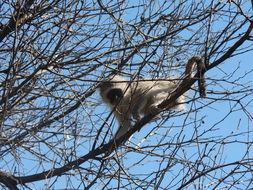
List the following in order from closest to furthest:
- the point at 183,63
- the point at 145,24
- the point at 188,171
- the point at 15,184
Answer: the point at 188,171
the point at 15,184
the point at 145,24
the point at 183,63

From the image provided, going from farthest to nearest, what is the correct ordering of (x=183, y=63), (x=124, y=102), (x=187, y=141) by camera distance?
1. (x=124, y=102)
2. (x=183, y=63)
3. (x=187, y=141)

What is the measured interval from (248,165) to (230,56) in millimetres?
1137

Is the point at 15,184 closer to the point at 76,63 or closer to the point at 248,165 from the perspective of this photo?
the point at 76,63

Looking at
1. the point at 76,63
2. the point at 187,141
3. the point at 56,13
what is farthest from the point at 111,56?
the point at 187,141

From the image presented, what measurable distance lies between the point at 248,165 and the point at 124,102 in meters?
3.12

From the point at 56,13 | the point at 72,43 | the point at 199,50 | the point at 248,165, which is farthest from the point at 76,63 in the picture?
the point at 248,165

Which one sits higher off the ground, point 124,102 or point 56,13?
point 56,13

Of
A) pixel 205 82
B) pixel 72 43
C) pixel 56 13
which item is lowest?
pixel 205 82

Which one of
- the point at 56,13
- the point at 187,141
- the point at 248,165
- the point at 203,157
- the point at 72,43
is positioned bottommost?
the point at 248,165

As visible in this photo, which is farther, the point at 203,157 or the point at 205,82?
the point at 205,82

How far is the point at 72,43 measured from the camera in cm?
553

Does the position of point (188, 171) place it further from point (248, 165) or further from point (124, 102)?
point (124, 102)

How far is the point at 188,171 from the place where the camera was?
442cm

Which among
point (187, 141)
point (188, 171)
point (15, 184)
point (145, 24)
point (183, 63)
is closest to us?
point (188, 171)
